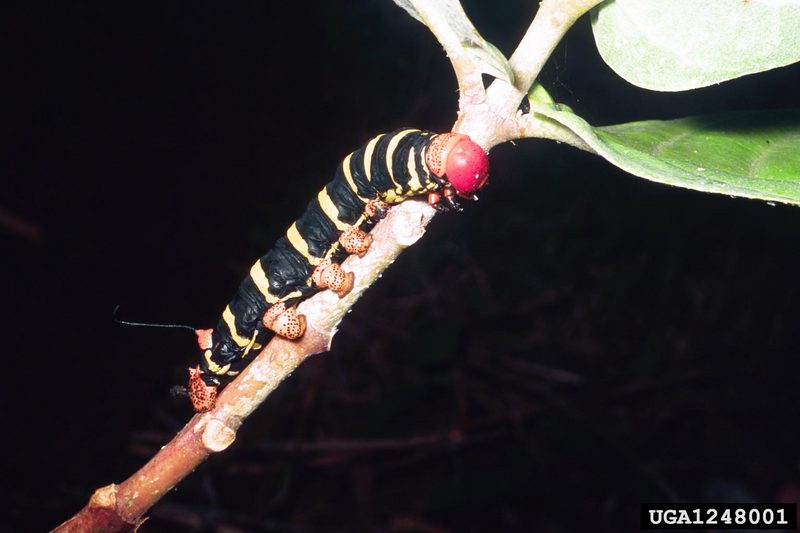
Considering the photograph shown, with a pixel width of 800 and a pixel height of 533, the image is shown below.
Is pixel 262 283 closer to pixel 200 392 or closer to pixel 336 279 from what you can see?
pixel 200 392

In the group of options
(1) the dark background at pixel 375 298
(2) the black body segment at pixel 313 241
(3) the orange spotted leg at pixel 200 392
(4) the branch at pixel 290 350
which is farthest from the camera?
(1) the dark background at pixel 375 298

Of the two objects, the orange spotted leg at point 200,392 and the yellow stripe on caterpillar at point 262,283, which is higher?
the yellow stripe on caterpillar at point 262,283

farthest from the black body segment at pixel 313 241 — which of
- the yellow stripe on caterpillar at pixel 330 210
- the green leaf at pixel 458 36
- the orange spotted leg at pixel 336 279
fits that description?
the green leaf at pixel 458 36

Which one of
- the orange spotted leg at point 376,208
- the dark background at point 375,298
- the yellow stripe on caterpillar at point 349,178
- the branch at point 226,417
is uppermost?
the dark background at point 375,298

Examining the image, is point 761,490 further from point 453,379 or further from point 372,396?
point 372,396

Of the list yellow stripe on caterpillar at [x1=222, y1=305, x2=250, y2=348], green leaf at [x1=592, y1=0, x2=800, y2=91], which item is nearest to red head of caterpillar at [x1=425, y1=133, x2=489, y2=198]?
green leaf at [x1=592, y1=0, x2=800, y2=91]

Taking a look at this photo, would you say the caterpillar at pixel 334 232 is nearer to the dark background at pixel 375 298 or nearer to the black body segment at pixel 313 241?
the black body segment at pixel 313 241

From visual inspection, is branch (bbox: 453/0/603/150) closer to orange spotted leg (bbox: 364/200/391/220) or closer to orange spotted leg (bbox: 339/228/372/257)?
orange spotted leg (bbox: 339/228/372/257)
